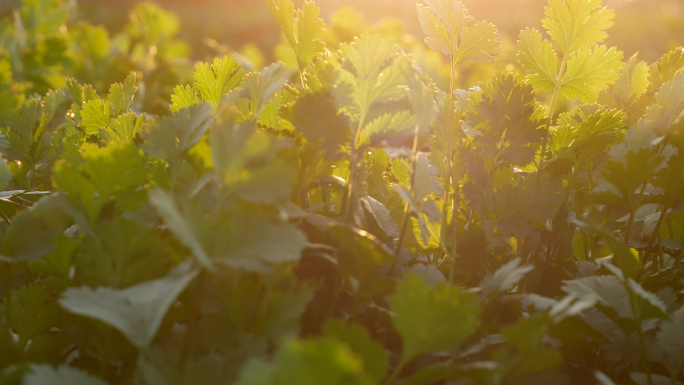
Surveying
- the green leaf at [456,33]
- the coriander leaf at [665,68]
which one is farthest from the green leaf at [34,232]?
the coriander leaf at [665,68]

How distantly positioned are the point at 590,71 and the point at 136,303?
727mm

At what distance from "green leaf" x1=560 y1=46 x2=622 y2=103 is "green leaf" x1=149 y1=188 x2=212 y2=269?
0.65 meters

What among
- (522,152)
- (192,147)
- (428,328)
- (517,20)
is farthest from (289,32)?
(517,20)

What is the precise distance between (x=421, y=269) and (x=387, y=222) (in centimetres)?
7

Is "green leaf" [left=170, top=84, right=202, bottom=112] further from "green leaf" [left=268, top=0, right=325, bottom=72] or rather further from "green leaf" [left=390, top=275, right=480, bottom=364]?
"green leaf" [left=390, top=275, right=480, bottom=364]

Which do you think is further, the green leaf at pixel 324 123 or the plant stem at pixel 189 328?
the green leaf at pixel 324 123

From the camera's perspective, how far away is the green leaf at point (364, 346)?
Result: 0.44 metres

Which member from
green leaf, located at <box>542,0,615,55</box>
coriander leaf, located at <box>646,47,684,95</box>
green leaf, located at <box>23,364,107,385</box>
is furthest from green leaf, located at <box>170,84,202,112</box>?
coriander leaf, located at <box>646,47,684,95</box>

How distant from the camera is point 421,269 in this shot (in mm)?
602

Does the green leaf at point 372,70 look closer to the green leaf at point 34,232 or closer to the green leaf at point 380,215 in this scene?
the green leaf at point 380,215

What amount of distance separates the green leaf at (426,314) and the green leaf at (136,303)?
180 millimetres

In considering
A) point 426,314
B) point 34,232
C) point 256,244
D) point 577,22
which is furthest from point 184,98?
point 577,22

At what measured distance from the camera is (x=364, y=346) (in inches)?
17.5

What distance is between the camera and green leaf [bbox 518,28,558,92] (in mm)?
791
